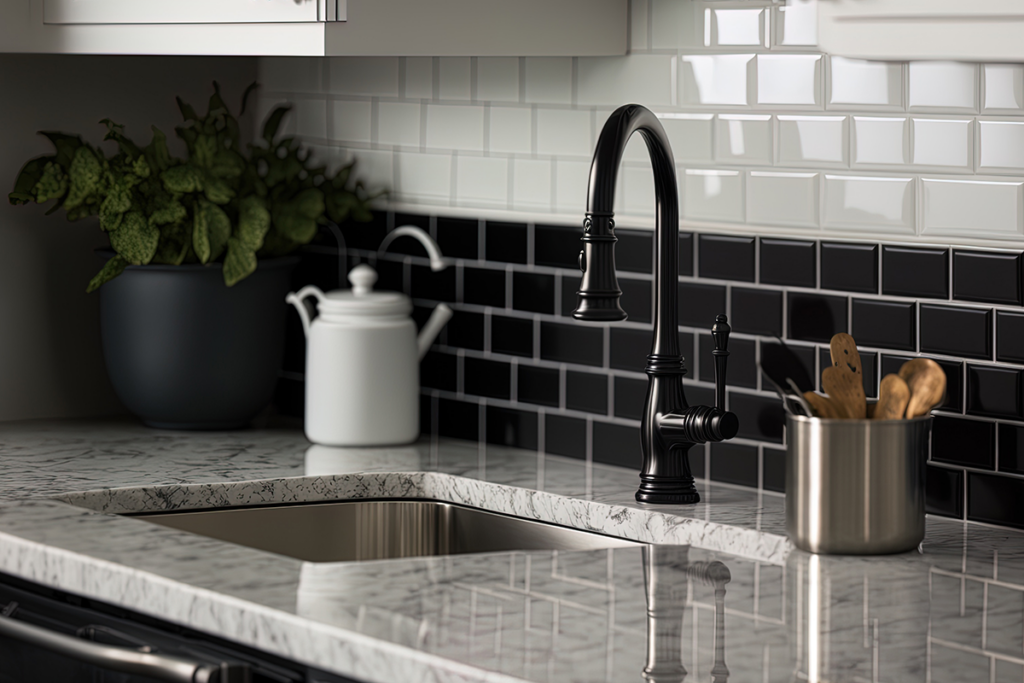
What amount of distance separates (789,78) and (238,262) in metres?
0.90

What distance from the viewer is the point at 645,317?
84.7 inches

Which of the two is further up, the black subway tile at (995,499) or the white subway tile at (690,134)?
the white subway tile at (690,134)

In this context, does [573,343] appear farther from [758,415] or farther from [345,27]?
[345,27]

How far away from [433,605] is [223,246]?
1.08m

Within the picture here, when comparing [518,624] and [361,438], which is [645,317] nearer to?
[361,438]

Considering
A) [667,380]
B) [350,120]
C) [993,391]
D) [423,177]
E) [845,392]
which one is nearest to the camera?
[845,392]

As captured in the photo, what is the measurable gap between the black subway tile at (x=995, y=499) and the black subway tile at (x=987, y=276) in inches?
8.4

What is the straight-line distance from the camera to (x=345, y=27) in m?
1.93

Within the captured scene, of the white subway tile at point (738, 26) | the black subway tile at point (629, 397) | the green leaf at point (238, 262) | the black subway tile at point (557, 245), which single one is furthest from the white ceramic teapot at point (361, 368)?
the white subway tile at point (738, 26)

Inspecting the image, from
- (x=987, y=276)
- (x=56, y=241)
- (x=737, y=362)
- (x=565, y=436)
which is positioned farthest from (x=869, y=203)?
(x=56, y=241)

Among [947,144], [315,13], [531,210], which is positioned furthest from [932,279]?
[315,13]

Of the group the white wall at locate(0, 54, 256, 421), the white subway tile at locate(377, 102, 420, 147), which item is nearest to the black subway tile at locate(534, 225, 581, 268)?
the white subway tile at locate(377, 102, 420, 147)

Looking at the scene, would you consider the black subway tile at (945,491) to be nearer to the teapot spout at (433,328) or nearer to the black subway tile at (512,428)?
the black subway tile at (512,428)

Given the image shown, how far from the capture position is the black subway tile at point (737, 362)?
2012mm
